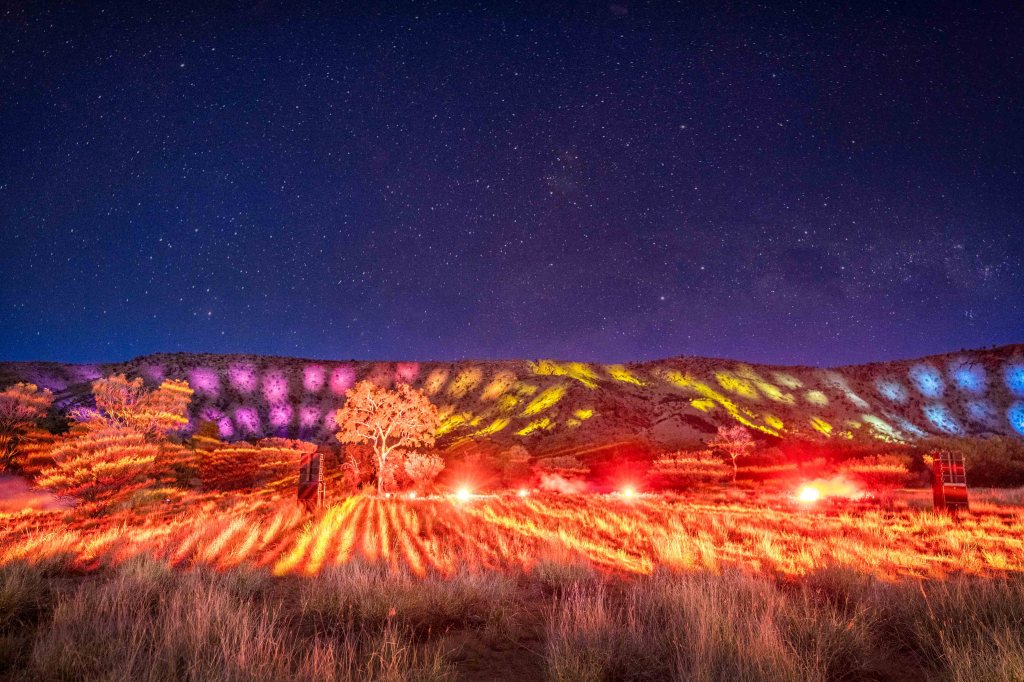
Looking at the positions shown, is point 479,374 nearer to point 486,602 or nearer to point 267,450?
point 267,450

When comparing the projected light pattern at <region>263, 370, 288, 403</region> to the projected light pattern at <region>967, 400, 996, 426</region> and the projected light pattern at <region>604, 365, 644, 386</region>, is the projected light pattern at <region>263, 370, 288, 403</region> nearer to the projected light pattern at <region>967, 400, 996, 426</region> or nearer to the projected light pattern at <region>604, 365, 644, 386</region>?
the projected light pattern at <region>604, 365, 644, 386</region>

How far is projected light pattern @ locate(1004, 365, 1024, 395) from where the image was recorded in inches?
2867

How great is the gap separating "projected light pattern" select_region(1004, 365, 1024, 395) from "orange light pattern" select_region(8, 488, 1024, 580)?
7644 cm

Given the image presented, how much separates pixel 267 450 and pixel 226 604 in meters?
28.7

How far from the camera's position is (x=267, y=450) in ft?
104

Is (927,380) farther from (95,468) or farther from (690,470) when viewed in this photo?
(95,468)

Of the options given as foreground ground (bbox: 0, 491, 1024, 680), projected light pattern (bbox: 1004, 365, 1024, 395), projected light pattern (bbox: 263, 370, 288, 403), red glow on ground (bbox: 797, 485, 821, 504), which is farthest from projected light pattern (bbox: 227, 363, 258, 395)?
projected light pattern (bbox: 1004, 365, 1024, 395)

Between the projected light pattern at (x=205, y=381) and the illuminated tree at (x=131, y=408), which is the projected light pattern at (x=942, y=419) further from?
the projected light pattern at (x=205, y=381)

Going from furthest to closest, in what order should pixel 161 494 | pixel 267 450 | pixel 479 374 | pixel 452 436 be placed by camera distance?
pixel 479 374
pixel 452 436
pixel 267 450
pixel 161 494

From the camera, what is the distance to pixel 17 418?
33000 millimetres

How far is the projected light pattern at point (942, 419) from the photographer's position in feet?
232

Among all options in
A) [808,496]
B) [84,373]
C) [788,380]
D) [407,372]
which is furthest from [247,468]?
[788,380]

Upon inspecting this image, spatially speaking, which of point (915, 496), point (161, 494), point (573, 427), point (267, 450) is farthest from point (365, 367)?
point (915, 496)

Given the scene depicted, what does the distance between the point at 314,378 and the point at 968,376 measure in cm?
9804
